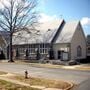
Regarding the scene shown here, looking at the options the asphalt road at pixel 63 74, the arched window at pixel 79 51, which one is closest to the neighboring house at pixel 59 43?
the arched window at pixel 79 51

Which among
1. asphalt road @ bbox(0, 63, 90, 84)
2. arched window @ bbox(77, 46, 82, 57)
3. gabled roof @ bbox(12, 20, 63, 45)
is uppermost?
gabled roof @ bbox(12, 20, 63, 45)

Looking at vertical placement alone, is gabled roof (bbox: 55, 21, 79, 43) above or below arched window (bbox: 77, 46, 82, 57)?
above

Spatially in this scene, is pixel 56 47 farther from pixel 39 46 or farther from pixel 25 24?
pixel 25 24

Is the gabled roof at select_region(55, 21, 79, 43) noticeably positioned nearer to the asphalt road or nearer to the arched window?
the arched window

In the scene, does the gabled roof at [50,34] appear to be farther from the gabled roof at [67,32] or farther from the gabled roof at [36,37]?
the gabled roof at [67,32]

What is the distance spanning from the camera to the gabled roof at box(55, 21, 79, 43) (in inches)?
1590

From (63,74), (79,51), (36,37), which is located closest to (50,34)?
(36,37)

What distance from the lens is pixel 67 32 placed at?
137 feet

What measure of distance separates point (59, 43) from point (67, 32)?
270cm

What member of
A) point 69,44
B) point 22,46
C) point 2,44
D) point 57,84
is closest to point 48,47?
point 69,44

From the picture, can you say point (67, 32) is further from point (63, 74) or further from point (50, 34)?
point (63, 74)

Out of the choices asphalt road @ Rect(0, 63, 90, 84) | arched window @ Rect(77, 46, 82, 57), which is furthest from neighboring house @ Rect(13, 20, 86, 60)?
asphalt road @ Rect(0, 63, 90, 84)

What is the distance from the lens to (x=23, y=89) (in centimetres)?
1319

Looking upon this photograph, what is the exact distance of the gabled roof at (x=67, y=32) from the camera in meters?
40.4
